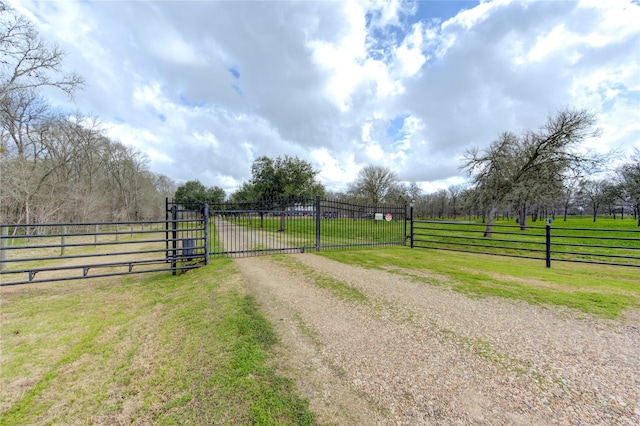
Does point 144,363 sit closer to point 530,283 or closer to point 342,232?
point 530,283

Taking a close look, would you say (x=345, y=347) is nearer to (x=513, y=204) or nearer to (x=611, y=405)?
(x=611, y=405)

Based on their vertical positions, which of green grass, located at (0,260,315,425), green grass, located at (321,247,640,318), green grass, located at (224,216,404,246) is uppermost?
green grass, located at (224,216,404,246)

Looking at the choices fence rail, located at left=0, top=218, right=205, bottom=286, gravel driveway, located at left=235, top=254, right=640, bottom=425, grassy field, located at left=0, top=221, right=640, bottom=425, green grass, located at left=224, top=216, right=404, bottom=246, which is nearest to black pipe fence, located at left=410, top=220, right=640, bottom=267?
grassy field, located at left=0, top=221, right=640, bottom=425

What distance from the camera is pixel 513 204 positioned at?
1567 centimetres

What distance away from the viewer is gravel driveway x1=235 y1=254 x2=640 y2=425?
74.0 inches

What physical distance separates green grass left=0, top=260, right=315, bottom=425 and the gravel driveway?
0.37m

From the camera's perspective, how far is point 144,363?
8.72 ft

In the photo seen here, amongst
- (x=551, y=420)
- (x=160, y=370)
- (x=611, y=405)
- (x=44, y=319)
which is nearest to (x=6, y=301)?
(x=44, y=319)

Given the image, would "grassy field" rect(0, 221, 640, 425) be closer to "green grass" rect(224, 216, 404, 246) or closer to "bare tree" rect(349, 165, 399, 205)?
"green grass" rect(224, 216, 404, 246)

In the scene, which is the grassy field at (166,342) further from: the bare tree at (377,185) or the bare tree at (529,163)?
the bare tree at (377,185)

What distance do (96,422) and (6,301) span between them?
504cm

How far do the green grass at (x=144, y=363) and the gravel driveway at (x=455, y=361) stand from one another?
37cm

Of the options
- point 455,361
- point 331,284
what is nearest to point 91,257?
point 331,284

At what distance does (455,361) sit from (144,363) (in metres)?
3.24
